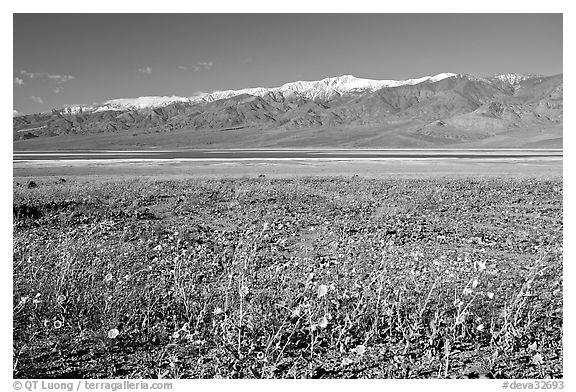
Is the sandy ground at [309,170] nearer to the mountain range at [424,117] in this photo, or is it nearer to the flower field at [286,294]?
the flower field at [286,294]

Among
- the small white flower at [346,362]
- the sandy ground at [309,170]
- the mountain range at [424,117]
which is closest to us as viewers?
the small white flower at [346,362]

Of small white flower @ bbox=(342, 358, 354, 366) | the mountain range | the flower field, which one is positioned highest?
the mountain range

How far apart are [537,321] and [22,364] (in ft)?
14.6

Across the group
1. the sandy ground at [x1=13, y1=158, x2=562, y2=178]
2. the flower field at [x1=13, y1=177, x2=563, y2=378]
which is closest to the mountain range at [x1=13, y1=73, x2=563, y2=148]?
the sandy ground at [x1=13, y1=158, x2=562, y2=178]

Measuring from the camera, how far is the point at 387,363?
3809mm

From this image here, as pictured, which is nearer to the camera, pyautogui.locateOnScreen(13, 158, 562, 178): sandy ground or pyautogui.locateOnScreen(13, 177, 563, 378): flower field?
pyautogui.locateOnScreen(13, 177, 563, 378): flower field

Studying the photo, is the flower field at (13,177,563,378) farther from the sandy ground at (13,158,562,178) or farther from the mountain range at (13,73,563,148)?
the mountain range at (13,73,563,148)

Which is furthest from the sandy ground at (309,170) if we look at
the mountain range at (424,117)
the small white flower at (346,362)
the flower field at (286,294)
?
the mountain range at (424,117)

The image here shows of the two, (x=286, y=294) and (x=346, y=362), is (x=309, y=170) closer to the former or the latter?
(x=286, y=294)
